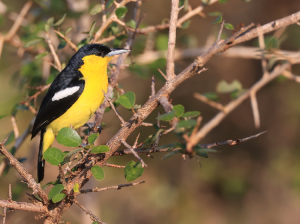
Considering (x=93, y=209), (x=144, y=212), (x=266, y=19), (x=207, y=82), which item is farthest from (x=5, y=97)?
(x=266, y=19)

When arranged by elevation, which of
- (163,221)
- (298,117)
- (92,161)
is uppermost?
(298,117)

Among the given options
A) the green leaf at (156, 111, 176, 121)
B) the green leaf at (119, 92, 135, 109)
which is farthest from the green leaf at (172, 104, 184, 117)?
the green leaf at (119, 92, 135, 109)

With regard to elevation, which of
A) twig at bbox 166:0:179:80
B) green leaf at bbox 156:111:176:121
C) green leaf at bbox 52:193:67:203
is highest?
Answer: twig at bbox 166:0:179:80

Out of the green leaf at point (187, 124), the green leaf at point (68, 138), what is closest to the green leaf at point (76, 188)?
the green leaf at point (68, 138)

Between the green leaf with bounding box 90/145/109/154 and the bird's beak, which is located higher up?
the bird's beak

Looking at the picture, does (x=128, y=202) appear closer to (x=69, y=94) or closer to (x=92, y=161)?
(x=69, y=94)

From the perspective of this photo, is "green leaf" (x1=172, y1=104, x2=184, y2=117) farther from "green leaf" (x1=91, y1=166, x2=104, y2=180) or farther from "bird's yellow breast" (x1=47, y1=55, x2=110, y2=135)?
"bird's yellow breast" (x1=47, y1=55, x2=110, y2=135)

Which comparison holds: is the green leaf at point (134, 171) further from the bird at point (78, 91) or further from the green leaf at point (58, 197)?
the bird at point (78, 91)

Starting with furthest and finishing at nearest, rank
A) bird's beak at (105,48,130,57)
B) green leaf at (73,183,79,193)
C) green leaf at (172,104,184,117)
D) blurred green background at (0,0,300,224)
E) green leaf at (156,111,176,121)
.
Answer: blurred green background at (0,0,300,224)
bird's beak at (105,48,130,57)
green leaf at (73,183,79,193)
green leaf at (172,104,184,117)
green leaf at (156,111,176,121)

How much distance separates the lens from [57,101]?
3.27 m

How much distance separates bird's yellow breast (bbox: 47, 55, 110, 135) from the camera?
319cm

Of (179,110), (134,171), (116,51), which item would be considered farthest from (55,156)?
(116,51)

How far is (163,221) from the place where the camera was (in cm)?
553

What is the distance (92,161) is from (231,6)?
5074 mm
